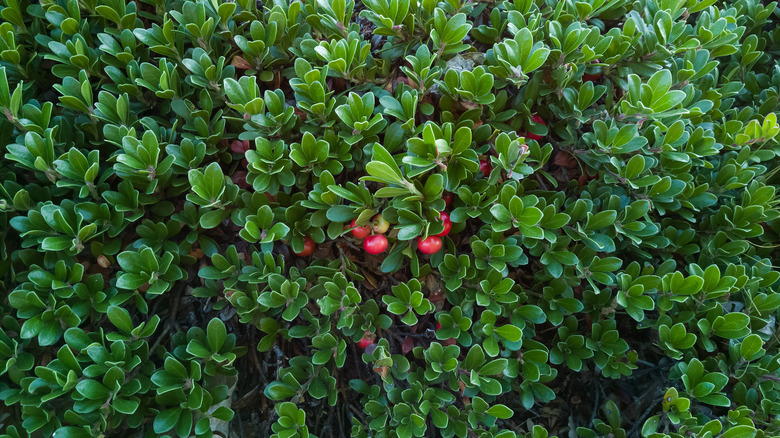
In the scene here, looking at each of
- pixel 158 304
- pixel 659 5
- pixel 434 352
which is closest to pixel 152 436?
pixel 158 304

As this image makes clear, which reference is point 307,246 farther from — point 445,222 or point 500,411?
point 500,411

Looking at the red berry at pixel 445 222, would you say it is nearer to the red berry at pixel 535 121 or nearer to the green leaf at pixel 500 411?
the red berry at pixel 535 121

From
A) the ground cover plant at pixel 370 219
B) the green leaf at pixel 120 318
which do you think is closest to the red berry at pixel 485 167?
the ground cover plant at pixel 370 219

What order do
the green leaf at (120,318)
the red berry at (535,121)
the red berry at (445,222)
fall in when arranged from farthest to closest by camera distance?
the red berry at (535,121) → the red berry at (445,222) → the green leaf at (120,318)

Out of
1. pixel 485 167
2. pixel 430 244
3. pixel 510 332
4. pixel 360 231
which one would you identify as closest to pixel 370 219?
pixel 360 231

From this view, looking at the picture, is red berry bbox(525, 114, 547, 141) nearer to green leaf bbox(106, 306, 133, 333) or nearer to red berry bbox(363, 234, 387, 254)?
red berry bbox(363, 234, 387, 254)

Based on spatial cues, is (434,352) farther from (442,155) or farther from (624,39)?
(624,39)

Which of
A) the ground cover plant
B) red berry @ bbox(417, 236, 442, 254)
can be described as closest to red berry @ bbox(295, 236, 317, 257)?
the ground cover plant
